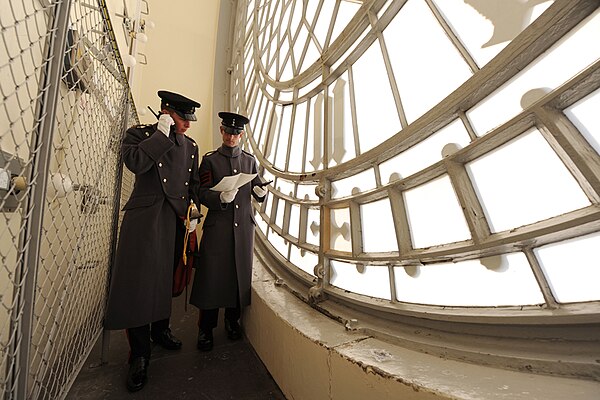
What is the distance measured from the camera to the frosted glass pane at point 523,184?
0.56 m

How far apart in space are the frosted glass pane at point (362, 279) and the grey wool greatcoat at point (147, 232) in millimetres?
854

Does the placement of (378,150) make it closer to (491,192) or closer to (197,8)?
(491,192)

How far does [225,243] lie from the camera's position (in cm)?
164

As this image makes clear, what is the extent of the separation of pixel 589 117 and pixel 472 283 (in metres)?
0.42

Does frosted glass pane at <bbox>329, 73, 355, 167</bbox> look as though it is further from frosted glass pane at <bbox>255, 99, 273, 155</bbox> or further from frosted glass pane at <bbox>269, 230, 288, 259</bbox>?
frosted glass pane at <bbox>255, 99, 273, 155</bbox>

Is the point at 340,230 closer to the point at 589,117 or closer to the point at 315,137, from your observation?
the point at 315,137

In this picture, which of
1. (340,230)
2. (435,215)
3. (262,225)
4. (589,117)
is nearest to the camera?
(589,117)

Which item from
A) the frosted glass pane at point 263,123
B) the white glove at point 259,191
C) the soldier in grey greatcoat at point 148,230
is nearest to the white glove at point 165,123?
the soldier in grey greatcoat at point 148,230

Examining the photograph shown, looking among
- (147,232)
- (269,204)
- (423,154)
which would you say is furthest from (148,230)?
(423,154)

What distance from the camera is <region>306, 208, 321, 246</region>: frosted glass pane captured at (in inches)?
53.7

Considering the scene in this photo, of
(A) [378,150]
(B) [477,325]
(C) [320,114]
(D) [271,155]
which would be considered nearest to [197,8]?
(D) [271,155]

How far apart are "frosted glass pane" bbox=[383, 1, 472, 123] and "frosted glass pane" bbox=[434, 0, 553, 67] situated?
34mm

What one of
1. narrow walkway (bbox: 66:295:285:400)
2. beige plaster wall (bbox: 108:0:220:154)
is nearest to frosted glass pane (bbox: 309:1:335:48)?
narrow walkway (bbox: 66:295:285:400)

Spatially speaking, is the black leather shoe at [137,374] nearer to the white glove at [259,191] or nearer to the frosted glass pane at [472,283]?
the white glove at [259,191]
